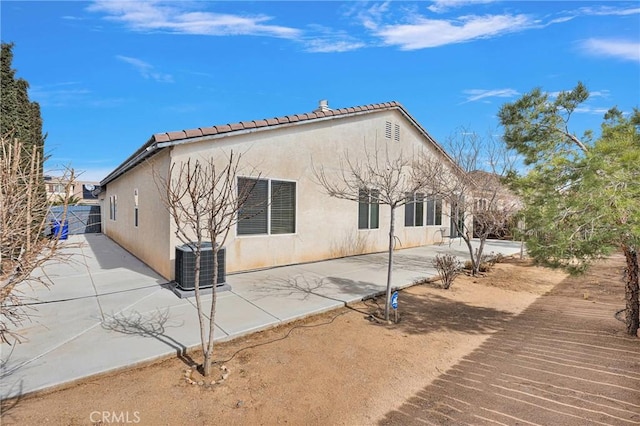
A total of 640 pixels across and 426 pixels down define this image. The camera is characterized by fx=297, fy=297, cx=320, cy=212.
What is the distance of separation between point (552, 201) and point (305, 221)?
254 inches

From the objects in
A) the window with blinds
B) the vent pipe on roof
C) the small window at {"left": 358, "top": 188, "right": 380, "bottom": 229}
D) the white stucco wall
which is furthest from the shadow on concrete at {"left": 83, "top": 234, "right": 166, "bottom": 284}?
the vent pipe on roof

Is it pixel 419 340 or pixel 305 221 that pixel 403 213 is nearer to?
pixel 305 221

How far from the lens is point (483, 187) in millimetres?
9383

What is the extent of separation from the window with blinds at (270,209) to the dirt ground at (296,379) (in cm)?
371

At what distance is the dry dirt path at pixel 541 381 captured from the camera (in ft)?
9.59

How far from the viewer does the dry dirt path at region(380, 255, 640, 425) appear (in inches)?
115

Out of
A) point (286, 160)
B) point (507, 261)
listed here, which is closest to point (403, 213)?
point (507, 261)

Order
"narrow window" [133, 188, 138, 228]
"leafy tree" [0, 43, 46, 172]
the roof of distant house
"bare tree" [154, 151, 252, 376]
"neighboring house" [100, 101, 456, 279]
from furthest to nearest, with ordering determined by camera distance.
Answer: "narrow window" [133, 188, 138, 228] → "leafy tree" [0, 43, 46, 172] → "neighboring house" [100, 101, 456, 279] → the roof of distant house → "bare tree" [154, 151, 252, 376]

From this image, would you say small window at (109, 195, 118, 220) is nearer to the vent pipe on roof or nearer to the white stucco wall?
the white stucco wall

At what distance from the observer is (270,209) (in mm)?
8562

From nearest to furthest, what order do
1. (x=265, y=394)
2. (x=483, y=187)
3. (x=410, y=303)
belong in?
(x=265, y=394)
(x=410, y=303)
(x=483, y=187)

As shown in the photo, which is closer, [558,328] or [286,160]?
[558,328]

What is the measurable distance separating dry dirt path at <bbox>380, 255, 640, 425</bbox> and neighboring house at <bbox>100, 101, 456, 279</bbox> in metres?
3.16

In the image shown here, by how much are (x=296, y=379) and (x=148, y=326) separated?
268 centimetres
